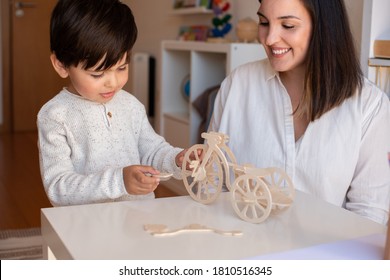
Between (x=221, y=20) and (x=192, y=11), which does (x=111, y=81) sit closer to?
(x=221, y=20)

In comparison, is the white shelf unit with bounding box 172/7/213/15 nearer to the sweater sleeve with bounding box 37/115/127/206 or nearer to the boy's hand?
the sweater sleeve with bounding box 37/115/127/206

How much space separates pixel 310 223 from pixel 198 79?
6.63ft

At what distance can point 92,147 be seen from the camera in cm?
116

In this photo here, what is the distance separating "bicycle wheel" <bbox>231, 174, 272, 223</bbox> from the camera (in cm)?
80

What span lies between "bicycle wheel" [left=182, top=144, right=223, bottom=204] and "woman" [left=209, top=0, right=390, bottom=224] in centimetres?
33

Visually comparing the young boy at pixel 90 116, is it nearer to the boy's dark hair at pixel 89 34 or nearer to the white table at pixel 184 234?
the boy's dark hair at pixel 89 34

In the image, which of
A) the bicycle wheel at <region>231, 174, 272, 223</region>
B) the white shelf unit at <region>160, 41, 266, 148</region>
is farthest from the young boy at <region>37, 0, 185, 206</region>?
the white shelf unit at <region>160, 41, 266, 148</region>

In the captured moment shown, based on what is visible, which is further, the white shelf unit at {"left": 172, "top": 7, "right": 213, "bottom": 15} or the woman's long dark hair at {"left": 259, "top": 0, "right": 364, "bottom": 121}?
the white shelf unit at {"left": 172, "top": 7, "right": 213, "bottom": 15}

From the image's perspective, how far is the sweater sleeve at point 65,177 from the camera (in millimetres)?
1028

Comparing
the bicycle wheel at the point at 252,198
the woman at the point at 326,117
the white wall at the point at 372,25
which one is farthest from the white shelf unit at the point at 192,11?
the bicycle wheel at the point at 252,198

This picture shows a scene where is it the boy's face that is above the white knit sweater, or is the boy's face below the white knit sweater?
above

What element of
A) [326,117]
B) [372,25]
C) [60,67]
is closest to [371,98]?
[326,117]

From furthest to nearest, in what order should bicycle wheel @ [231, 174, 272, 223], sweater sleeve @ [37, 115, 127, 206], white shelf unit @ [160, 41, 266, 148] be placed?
white shelf unit @ [160, 41, 266, 148], sweater sleeve @ [37, 115, 127, 206], bicycle wheel @ [231, 174, 272, 223]
